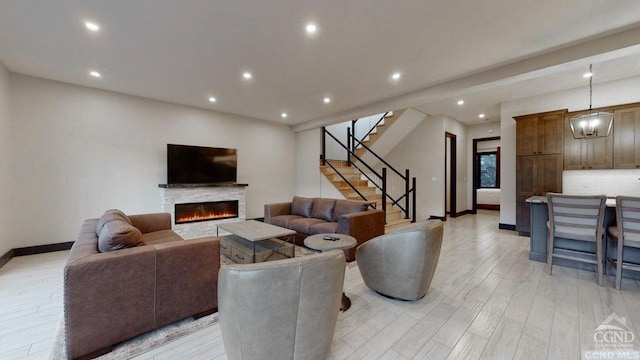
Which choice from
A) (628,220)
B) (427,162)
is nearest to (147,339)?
(628,220)

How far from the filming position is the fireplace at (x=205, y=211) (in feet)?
17.6

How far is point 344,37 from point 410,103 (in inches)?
98.1

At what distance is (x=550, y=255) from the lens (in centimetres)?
330

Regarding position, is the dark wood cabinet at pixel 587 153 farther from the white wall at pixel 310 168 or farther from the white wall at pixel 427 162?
the white wall at pixel 310 168

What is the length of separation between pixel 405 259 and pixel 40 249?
19.2 ft

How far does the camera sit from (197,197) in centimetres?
551

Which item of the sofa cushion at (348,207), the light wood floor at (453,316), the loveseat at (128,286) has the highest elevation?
the sofa cushion at (348,207)

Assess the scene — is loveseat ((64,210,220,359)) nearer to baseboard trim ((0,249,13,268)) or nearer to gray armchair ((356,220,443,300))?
gray armchair ((356,220,443,300))

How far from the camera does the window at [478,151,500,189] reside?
9454 millimetres

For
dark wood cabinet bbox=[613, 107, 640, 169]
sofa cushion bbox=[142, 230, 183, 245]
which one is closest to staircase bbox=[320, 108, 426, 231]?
dark wood cabinet bbox=[613, 107, 640, 169]

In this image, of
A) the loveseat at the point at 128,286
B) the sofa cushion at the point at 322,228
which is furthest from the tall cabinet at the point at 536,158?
the loveseat at the point at 128,286

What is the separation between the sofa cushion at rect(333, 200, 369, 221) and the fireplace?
2.75m

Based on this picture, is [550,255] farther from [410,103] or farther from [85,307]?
[85,307]

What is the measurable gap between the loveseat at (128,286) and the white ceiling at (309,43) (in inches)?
88.6
